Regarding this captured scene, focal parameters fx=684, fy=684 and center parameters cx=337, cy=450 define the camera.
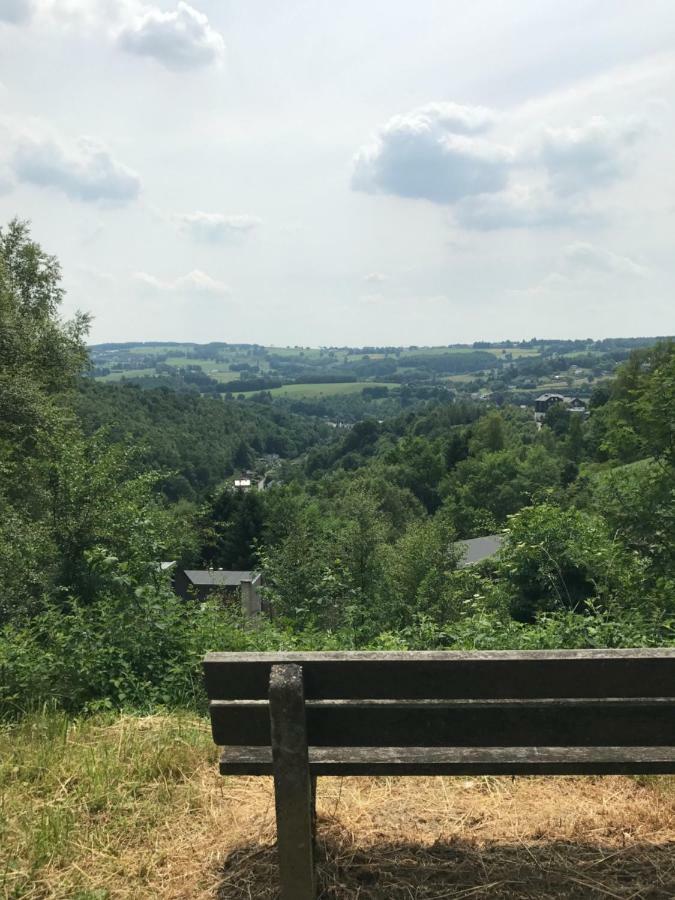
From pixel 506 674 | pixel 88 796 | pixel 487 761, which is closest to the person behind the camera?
pixel 506 674

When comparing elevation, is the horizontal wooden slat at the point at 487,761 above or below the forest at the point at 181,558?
above

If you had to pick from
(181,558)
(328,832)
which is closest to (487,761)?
(328,832)

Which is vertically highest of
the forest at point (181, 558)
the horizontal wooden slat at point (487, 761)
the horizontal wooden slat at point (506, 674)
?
the horizontal wooden slat at point (506, 674)

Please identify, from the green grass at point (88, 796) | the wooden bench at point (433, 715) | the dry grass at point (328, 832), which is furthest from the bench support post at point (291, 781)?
the green grass at point (88, 796)

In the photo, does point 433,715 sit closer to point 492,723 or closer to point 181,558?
point 492,723

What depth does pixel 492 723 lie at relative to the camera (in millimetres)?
2199

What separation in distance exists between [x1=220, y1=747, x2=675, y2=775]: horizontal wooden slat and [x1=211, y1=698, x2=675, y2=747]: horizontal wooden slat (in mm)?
133

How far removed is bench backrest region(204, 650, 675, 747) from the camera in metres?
2.09

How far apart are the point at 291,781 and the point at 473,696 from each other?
66 cm

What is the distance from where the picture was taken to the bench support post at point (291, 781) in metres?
2.16

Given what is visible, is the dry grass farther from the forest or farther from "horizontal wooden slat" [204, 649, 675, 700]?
the forest

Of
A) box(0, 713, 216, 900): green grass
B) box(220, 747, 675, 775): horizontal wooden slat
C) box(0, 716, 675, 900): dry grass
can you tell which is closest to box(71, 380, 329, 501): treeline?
box(0, 713, 216, 900): green grass

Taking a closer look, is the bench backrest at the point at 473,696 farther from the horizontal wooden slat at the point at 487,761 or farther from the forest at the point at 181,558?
the forest at the point at 181,558

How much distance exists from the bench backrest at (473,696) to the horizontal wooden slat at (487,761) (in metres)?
0.13
